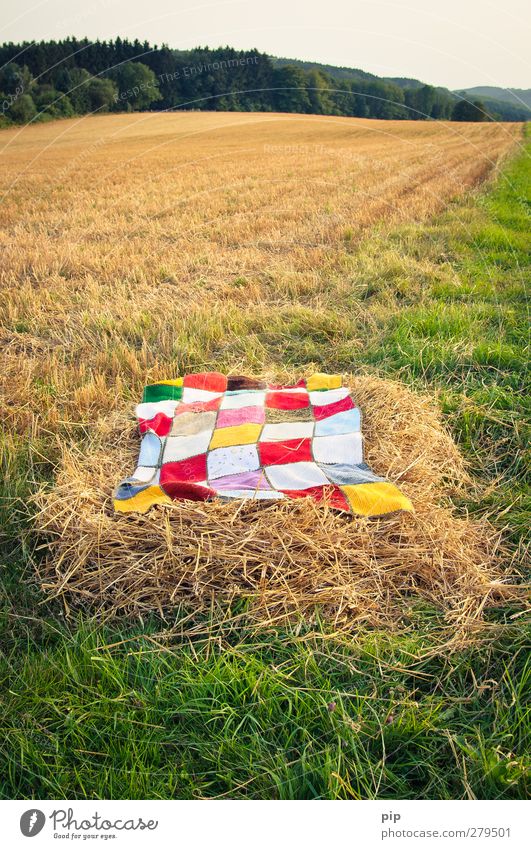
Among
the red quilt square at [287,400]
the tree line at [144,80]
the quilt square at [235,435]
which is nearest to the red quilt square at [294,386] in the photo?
the red quilt square at [287,400]

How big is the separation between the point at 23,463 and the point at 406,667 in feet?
7.93

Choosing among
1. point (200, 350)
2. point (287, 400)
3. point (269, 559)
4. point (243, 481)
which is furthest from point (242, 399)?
point (269, 559)

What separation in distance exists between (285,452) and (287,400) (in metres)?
0.66

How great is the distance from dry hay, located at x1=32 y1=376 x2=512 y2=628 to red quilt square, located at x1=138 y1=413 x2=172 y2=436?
659 millimetres

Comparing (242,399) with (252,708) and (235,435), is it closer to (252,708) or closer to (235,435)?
(235,435)

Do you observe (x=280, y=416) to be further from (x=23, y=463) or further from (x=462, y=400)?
(x=23, y=463)

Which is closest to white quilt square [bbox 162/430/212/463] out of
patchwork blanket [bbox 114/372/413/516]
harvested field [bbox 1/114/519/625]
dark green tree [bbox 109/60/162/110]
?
patchwork blanket [bbox 114/372/413/516]

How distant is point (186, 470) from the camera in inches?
133

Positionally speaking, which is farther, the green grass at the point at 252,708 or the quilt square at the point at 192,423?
the quilt square at the point at 192,423

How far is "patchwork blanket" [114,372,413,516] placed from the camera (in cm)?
304

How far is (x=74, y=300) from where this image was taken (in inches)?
248

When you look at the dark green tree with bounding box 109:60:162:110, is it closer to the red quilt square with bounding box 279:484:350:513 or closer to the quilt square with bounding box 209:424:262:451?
the quilt square with bounding box 209:424:262:451

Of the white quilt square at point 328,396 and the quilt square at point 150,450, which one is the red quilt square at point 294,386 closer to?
the white quilt square at point 328,396

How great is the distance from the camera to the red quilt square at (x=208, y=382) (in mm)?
4230
